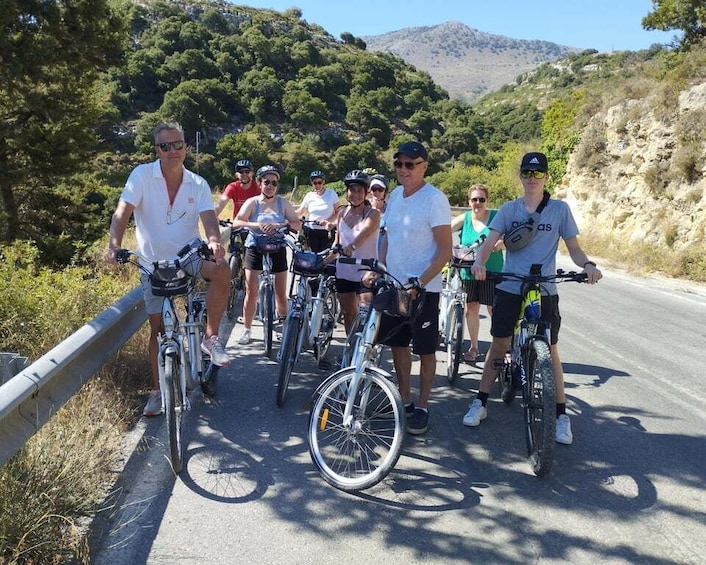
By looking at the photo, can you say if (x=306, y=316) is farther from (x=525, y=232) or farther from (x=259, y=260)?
(x=525, y=232)

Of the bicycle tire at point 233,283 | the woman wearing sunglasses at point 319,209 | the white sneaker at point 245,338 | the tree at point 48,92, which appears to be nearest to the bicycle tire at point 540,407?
the white sneaker at point 245,338

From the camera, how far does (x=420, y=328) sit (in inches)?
177

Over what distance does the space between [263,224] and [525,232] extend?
328 centimetres

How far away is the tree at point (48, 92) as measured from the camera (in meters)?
10.1

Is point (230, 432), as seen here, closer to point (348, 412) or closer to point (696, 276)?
point (348, 412)

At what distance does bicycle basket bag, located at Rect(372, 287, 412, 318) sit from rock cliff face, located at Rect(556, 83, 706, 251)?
533 inches

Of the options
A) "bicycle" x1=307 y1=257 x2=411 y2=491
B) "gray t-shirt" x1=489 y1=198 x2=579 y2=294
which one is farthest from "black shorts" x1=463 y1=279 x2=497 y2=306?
"bicycle" x1=307 y1=257 x2=411 y2=491

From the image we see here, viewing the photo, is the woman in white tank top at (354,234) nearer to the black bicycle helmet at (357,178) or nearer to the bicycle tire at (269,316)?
the black bicycle helmet at (357,178)

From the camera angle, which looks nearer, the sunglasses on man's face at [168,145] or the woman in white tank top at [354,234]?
the sunglasses on man's face at [168,145]

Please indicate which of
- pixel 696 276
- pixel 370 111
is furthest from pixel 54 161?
pixel 370 111

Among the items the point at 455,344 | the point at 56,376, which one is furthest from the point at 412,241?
the point at 56,376

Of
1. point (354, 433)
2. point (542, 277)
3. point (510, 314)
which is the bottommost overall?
point (354, 433)

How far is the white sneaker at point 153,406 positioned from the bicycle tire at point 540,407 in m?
2.72

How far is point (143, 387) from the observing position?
16.5ft
